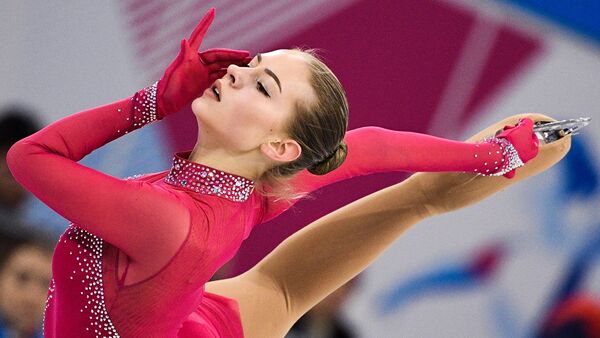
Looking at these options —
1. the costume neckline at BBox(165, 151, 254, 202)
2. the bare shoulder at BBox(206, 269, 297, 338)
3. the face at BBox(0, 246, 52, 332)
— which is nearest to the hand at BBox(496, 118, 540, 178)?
the bare shoulder at BBox(206, 269, 297, 338)

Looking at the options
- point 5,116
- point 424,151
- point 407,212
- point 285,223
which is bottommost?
point 285,223

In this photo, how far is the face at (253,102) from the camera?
5.82 ft

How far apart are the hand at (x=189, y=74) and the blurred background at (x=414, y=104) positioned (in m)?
1.34

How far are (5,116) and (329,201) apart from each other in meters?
1.10

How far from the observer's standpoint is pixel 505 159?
2203mm

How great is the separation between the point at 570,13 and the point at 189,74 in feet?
5.66

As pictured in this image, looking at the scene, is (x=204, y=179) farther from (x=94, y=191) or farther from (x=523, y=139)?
(x=523, y=139)

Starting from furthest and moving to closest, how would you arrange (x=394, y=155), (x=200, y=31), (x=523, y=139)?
(x=523, y=139) < (x=394, y=155) < (x=200, y=31)

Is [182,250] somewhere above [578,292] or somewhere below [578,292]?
above

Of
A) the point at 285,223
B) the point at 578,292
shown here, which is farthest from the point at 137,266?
the point at 578,292

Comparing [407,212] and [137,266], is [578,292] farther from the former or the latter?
[137,266]

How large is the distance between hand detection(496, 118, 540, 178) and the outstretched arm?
0.05 metres

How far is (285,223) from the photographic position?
3.28 metres

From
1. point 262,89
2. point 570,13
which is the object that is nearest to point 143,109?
point 262,89
